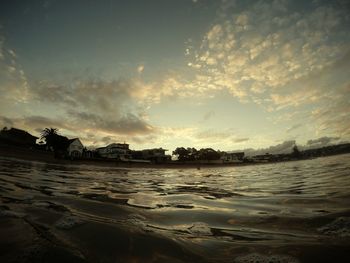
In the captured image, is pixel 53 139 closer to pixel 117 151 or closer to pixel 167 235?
pixel 117 151

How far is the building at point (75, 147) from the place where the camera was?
6064 centimetres

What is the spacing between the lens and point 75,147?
62.5 m

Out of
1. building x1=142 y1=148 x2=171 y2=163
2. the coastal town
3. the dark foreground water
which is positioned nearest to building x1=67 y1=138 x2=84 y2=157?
the coastal town

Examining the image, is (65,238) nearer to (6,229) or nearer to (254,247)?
(6,229)

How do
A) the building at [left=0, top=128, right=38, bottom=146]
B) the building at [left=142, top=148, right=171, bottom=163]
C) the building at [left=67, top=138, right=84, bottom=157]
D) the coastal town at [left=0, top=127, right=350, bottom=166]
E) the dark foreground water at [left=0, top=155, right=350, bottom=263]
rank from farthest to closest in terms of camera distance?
1. the building at [left=142, top=148, right=171, bottom=163]
2. the building at [left=67, top=138, right=84, bottom=157]
3. the building at [left=0, top=128, right=38, bottom=146]
4. the coastal town at [left=0, top=127, right=350, bottom=166]
5. the dark foreground water at [left=0, top=155, right=350, bottom=263]

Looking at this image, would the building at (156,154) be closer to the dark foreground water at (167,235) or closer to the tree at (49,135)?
the tree at (49,135)

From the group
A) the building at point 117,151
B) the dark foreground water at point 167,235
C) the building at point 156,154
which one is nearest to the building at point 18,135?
the building at point 117,151

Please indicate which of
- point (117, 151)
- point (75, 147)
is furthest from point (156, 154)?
point (75, 147)

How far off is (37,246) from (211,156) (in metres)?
88.8

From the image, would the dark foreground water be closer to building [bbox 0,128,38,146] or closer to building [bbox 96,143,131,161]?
building [bbox 0,128,38,146]

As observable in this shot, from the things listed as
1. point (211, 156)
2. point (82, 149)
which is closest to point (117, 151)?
point (82, 149)

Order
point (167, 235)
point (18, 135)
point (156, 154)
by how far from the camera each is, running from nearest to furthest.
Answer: point (167, 235) < point (18, 135) < point (156, 154)

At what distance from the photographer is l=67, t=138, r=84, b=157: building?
60641 mm

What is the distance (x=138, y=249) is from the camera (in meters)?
1.94
